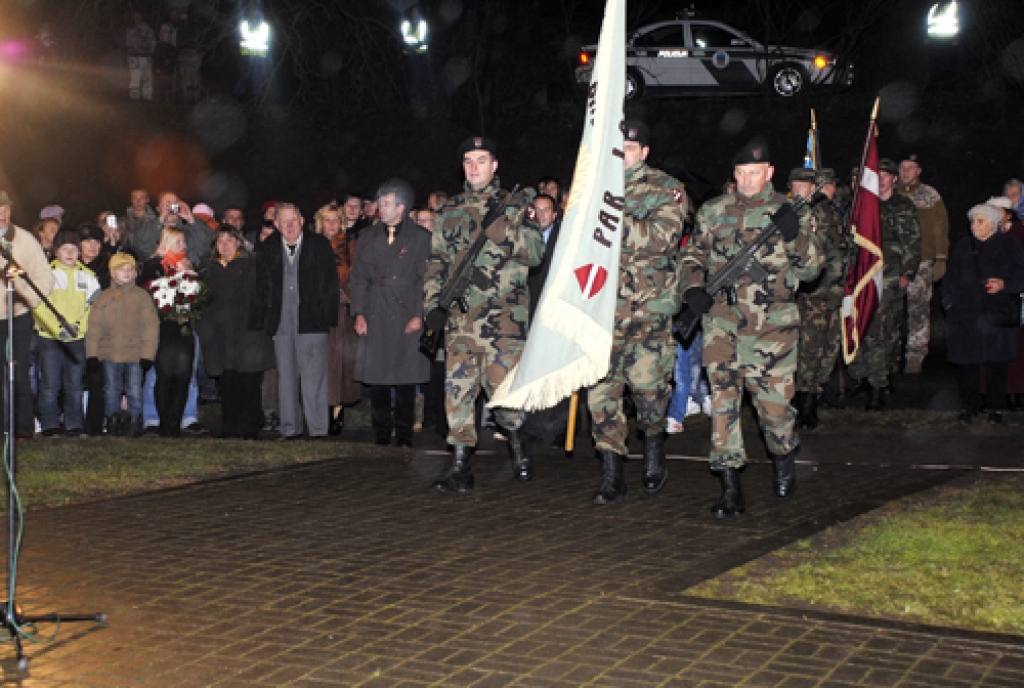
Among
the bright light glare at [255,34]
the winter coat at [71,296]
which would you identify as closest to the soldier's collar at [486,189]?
the winter coat at [71,296]

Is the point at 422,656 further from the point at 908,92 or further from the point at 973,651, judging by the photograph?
the point at 908,92

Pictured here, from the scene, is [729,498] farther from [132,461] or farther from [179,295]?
[179,295]

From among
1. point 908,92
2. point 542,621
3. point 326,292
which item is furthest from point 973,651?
point 908,92

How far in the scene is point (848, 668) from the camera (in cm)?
556

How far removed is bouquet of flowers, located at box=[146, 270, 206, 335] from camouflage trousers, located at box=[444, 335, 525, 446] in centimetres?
398

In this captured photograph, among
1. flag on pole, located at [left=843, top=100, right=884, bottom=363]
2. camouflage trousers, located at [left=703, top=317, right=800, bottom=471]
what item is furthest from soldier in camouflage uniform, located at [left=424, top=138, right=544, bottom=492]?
flag on pole, located at [left=843, top=100, right=884, bottom=363]

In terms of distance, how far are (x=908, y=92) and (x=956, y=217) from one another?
7.38ft

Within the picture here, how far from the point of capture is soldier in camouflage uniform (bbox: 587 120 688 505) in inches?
351

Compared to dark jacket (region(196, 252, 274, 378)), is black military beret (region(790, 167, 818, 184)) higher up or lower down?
higher up

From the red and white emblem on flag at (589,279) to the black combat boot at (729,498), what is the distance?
146 centimetres

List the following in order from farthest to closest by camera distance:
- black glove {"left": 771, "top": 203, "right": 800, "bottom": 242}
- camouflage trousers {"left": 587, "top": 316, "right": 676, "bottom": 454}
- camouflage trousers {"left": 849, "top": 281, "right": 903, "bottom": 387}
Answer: camouflage trousers {"left": 849, "top": 281, "right": 903, "bottom": 387}
camouflage trousers {"left": 587, "top": 316, "right": 676, "bottom": 454}
black glove {"left": 771, "top": 203, "right": 800, "bottom": 242}

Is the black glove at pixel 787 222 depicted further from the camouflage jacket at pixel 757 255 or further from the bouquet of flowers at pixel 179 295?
the bouquet of flowers at pixel 179 295

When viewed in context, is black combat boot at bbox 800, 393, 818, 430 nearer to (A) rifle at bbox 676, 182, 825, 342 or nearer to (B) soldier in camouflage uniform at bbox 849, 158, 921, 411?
(B) soldier in camouflage uniform at bbox 849, 158, 921, 411

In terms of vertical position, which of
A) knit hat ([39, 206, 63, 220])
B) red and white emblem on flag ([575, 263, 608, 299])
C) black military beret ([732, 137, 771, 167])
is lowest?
red and white emblem on flag ([575, 263, 608, 299])
